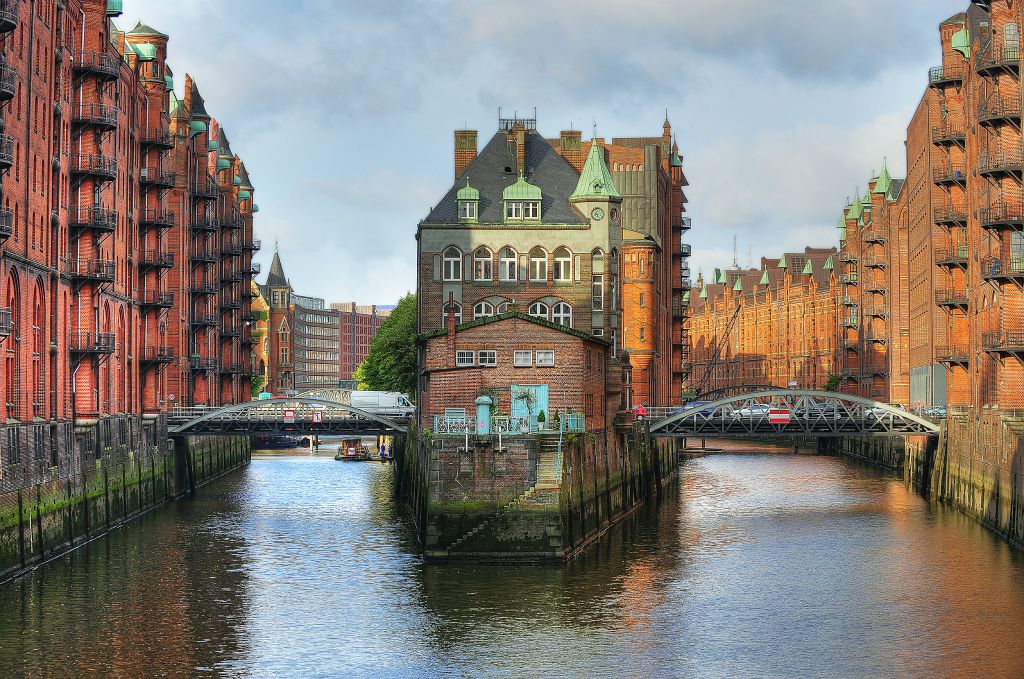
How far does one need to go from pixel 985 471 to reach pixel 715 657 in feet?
98.1

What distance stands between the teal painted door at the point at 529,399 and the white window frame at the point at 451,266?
86.0 ft

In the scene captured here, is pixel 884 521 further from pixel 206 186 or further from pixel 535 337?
pixel 206 186

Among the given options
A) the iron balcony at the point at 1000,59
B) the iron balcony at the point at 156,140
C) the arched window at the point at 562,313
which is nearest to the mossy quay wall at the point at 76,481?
the iron balcony at the point at 156,140

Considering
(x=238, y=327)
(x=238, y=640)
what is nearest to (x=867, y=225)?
(x=238, y=327)

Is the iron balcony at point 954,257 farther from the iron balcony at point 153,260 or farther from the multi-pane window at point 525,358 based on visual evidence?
the iron balcony at point 153,260

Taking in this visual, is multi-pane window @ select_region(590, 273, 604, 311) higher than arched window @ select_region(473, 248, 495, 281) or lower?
lower

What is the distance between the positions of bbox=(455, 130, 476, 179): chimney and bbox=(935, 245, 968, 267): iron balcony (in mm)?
28657

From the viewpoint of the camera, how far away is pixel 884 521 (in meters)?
72.9

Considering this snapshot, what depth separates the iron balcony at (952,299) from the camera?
3206 inches

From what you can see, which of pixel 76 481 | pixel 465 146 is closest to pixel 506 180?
pixel 465 146

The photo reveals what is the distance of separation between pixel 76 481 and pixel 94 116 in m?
16.2

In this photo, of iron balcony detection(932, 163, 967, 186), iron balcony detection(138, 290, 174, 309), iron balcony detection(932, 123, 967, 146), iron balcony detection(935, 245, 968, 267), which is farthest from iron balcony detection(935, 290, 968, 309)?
iron balcony detection(138, 290, 174, 309)

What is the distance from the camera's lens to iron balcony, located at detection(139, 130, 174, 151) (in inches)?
3243

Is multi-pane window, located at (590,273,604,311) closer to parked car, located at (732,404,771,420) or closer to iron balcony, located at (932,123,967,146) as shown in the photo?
parked car, located at (732,404,771,420)
